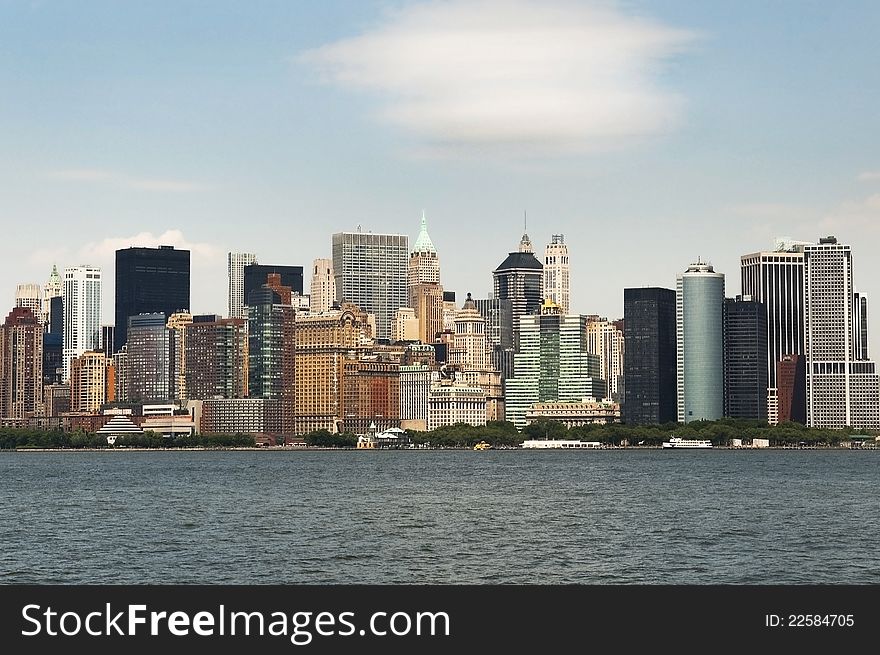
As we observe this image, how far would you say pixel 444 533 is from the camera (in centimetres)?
6956

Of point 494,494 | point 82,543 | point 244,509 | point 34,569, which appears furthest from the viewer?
point 494,494

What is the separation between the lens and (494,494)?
10500cm

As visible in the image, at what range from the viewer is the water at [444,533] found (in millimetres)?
54094

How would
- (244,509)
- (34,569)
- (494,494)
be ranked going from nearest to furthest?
1. (34,569)
2. (244,509)
3. (494,494)

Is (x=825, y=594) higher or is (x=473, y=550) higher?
(x=825, y=594)

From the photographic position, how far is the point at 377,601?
17.9 meters

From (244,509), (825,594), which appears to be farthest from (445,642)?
(244,509)

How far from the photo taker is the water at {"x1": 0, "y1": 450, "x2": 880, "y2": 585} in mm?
54094

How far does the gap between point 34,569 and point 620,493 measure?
58311mm

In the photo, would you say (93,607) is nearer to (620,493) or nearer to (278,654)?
(278,654)

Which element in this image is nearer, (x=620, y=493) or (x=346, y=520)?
(x=346, y=520)

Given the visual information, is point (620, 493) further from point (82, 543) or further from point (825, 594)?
point (825, 594)

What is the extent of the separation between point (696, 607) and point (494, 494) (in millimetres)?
87129

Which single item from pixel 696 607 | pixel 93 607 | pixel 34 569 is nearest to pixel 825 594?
pixel 696 607
